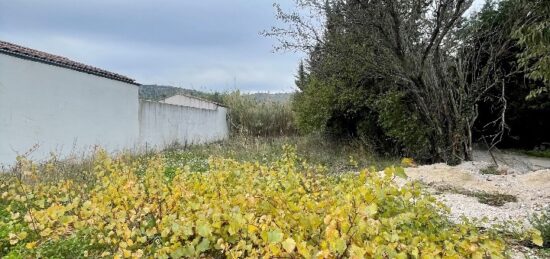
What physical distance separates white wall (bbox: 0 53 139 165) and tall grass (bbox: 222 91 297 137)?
6.92m

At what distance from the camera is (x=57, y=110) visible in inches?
364

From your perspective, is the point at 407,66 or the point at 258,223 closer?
the point at 258,223

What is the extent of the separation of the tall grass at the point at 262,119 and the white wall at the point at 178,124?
2.19 feet

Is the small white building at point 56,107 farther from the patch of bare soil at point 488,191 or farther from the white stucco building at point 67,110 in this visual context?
the patch of bare soil at point 488,191

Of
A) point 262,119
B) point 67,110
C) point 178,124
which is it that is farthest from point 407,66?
point 262,119

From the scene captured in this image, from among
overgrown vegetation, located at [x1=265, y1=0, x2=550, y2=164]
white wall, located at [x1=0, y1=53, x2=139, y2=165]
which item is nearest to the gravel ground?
overgrown vegetation, located at [x1=265, y1=0, x2=550, y2=164]

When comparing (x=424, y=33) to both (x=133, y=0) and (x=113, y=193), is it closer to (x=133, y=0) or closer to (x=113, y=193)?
(x=133, y=0)

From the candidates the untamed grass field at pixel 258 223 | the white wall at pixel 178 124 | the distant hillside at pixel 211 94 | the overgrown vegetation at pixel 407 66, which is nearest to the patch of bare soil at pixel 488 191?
the overgrown vegetation at pixel 407 66

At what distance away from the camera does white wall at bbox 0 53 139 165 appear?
802 cm

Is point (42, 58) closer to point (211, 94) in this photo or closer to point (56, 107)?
point (56, 107)

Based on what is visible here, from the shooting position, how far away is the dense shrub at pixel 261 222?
6.56 feet

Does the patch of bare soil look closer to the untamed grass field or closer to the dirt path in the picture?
the dirt path

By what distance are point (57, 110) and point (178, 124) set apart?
6103 millimetres

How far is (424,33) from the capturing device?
29.8 ft
